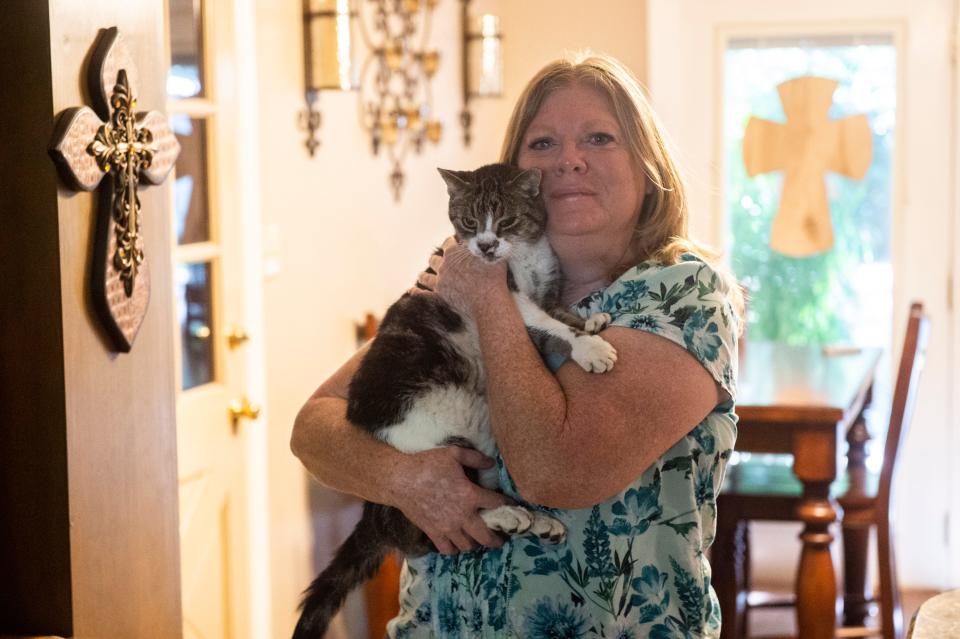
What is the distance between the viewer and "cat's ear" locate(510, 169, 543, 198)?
1577mm

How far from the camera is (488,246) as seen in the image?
1631 mm

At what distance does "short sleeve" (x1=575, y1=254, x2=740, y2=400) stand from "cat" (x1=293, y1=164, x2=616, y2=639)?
90 mm

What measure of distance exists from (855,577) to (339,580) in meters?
2.29

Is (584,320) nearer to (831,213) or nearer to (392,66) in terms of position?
(392,66)

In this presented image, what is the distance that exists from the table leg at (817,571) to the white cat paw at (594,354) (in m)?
1.46

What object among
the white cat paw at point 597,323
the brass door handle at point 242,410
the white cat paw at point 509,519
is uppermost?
the white cat paw at point 597,323

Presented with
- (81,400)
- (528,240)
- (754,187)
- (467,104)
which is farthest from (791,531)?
(81,400)

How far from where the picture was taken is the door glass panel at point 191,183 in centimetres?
241

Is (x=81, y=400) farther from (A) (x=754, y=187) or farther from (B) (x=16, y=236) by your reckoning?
(A) (x=754, y=187)

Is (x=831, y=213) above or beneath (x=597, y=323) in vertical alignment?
above

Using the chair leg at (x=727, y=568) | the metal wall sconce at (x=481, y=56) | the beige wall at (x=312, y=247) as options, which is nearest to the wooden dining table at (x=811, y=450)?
the chair leg at (x=727, y=568)

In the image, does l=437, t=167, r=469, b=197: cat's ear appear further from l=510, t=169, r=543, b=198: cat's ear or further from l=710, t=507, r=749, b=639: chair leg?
l=710, t=507, r=749, b=639: chair leg

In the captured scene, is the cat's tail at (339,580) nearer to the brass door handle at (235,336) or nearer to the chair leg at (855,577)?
the brass door handle at (235,336)

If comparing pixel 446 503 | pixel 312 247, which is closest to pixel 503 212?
pixel 446 503
